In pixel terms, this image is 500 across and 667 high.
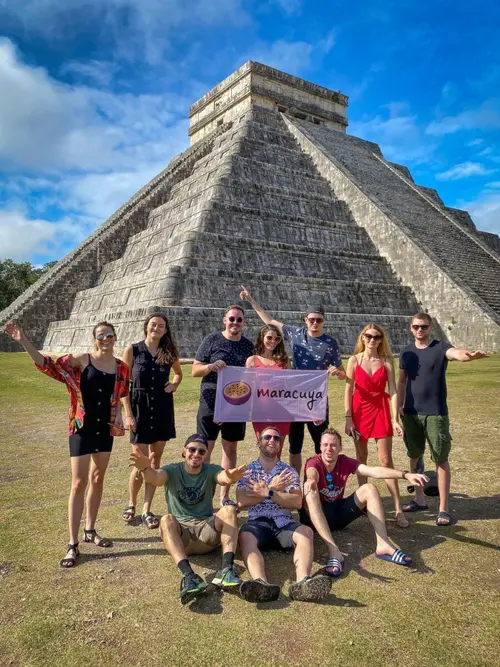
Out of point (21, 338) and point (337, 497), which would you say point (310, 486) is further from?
point (21, 338)

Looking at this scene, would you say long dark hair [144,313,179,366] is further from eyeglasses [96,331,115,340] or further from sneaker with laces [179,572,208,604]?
sneaker with laces [179,572,208,604]

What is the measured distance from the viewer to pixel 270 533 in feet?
14.5

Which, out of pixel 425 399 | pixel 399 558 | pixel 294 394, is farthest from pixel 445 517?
pixel 294 394

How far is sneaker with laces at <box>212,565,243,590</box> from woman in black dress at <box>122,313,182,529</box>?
1.58 meters

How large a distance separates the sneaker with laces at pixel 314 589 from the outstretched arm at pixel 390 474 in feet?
3.87

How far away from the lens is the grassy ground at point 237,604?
3006 mm

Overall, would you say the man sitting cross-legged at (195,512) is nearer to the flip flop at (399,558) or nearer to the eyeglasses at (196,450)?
the eyeglasses at (196,450)

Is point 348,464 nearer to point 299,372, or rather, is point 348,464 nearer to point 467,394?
point 299,372

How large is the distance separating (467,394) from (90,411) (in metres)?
10.6

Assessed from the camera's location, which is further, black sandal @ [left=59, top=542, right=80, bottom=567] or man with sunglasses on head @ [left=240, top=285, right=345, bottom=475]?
man with sunglasses on head @ [left=240, top=285, right=345, bottom=475]

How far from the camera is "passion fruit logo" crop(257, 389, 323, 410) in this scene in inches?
230

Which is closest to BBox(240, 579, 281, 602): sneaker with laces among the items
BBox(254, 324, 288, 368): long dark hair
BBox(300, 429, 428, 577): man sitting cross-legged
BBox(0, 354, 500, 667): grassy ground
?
BBox(0, 354, 500, 667): grassy ground

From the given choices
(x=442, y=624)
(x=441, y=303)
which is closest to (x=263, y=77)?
(x=441, y=303)

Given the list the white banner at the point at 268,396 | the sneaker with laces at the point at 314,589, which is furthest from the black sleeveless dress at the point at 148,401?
the sneaker with laces at the point at 314,589
